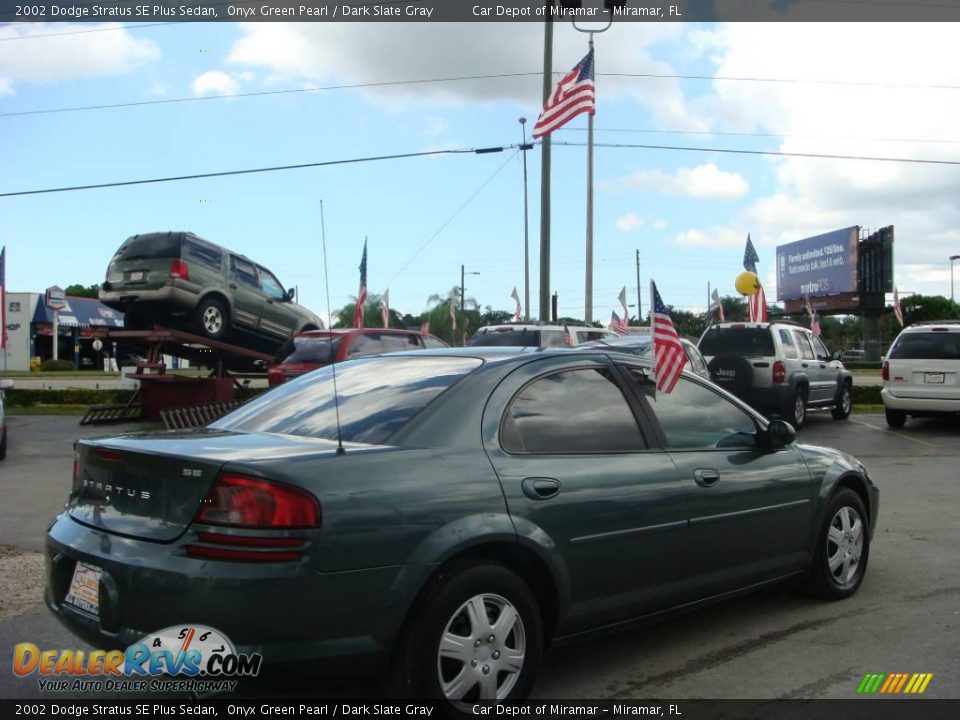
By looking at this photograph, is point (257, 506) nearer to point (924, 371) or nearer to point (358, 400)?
point (358, 400)

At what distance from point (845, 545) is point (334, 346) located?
10.6 metres

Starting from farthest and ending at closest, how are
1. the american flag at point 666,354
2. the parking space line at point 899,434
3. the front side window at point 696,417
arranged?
1. the parking space line at point 899,434
2. the american flag at point 666,354
3. the front side window at point 696,417

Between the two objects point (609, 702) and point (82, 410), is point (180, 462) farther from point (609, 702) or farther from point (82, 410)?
point (82, 410)

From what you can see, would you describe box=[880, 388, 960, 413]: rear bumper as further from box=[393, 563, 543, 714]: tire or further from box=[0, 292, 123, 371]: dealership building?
box=[0, 292, 123, 371]: dealership building

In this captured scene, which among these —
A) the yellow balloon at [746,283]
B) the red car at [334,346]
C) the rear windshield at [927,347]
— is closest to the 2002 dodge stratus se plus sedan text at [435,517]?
the red car at [334,346]

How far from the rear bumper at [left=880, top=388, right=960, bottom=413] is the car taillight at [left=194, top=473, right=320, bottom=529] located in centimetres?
1454

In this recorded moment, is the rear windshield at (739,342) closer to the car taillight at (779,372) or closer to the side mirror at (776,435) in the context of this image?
the car taillight at (779,372)

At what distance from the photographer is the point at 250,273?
17609 millimetres

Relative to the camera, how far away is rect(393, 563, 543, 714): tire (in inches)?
135

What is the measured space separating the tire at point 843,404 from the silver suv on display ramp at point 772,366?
73 cm

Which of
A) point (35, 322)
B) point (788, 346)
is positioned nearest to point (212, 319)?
point (788, 346)

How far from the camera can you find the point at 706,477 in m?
4.68

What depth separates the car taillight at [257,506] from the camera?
3275 millimetres

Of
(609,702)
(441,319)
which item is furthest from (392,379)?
(441,319)
